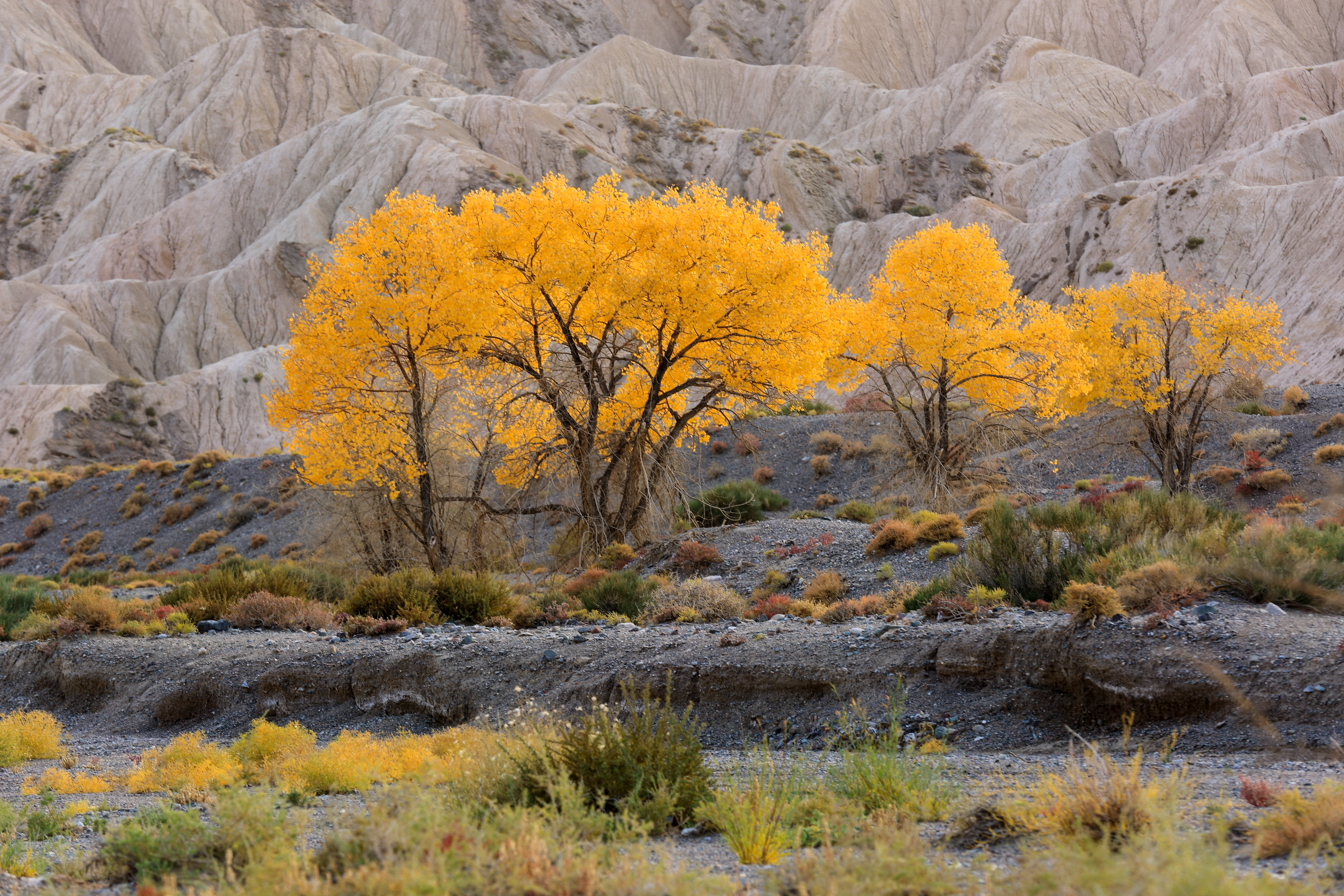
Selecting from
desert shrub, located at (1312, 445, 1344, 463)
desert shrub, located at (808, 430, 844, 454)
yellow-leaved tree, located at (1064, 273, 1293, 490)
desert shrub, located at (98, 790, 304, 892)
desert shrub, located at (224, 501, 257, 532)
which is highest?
yellow-leaved tree, located at (1064, 273, 1293, 490)

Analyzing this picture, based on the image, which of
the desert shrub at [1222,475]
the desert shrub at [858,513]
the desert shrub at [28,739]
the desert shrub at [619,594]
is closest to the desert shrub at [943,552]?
the desert shrub at [619,594]

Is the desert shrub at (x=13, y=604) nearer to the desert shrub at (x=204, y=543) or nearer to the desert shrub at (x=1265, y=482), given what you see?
the desert shrub at (x=204, y=543)

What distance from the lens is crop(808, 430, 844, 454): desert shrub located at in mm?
35188

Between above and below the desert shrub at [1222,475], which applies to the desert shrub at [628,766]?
below

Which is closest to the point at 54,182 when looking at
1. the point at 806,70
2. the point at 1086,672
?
the point at 806,70

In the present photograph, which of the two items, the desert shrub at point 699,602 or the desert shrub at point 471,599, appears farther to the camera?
the desert shrub at point 471,599

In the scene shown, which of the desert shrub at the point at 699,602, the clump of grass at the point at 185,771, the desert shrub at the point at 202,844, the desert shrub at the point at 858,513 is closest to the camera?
the desert shrub at the point at 202,844

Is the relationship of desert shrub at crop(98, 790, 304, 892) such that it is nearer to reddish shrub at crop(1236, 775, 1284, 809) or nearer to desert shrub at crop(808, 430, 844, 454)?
reddish shrub at crop(1236, 775, 1284, 809)

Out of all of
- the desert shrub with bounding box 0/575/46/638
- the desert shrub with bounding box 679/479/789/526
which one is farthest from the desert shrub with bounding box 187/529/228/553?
the desert shrub with bounding box 679/479/789/526

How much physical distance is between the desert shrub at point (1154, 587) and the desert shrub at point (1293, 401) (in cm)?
2718

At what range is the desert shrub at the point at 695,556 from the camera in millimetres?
17953

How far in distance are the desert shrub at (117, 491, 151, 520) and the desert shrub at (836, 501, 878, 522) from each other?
31267 mm

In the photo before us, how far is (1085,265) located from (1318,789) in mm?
53193

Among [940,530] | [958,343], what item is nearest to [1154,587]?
[940,530]
